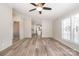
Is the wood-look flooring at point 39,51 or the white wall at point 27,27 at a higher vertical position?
the white wall at point 27,27

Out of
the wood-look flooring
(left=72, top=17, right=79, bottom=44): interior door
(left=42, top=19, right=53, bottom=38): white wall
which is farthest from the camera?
(left=42, top=19, right=53, bottom=38): white wall

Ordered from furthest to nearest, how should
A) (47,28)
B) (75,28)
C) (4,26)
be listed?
(47,28)
(75,28)
(4,26)

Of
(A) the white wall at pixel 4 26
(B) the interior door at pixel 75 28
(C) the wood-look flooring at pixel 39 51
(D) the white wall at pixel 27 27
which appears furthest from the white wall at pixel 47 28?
(A) the white wall at pixel 4 26

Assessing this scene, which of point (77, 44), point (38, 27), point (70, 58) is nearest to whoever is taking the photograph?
point (70, 58)

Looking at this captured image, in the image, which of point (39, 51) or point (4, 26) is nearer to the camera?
point (4, 26)

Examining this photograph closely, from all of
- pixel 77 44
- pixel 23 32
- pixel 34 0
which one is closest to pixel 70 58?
pixel 34 0

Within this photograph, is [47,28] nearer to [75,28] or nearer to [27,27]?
[27,27]

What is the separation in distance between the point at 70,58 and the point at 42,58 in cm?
24

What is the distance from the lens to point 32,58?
0.92 meters

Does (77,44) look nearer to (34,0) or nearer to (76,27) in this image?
(76,27)

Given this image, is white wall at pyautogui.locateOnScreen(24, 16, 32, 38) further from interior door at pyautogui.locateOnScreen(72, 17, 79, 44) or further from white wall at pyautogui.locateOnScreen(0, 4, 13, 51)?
interior door at pyautogui.locateOnScreen(72, 17, 79, 44)

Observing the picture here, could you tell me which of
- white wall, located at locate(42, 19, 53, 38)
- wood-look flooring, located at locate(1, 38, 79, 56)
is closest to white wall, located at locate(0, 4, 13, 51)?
wood-look flooring, located at locate(1, 38, 79, 56)

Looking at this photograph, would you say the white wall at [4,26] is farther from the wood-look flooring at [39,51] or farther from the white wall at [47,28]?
the white wall at [47,28]

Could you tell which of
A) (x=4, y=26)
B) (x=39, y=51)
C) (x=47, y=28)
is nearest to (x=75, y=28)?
(x=39, y=51)
